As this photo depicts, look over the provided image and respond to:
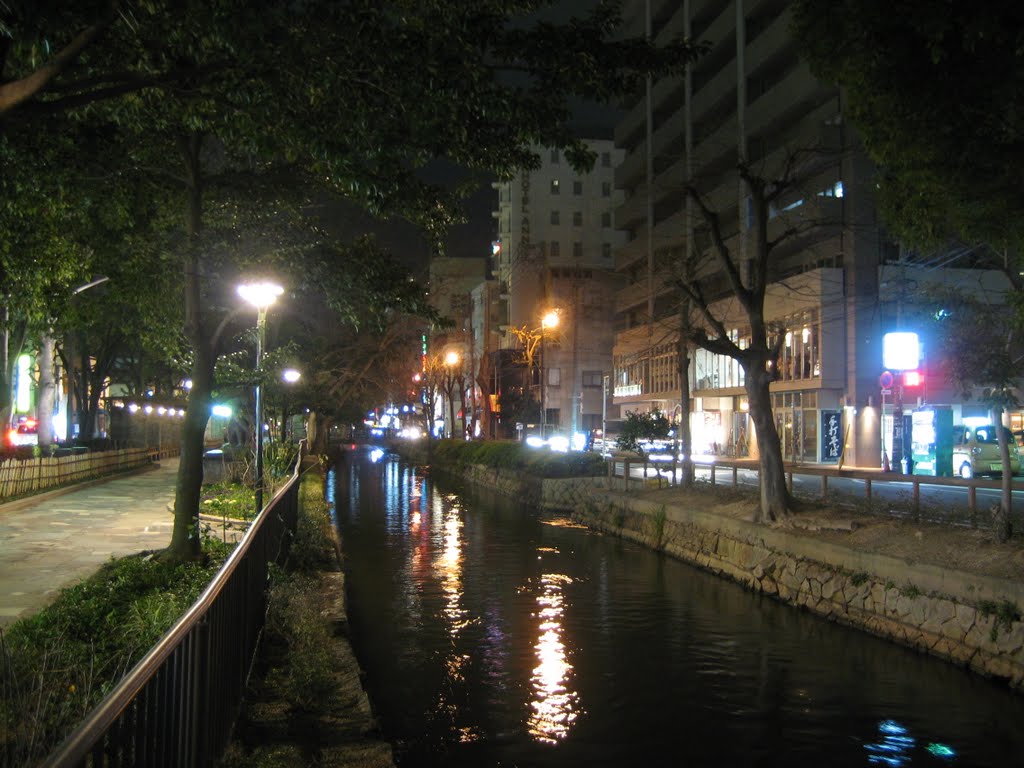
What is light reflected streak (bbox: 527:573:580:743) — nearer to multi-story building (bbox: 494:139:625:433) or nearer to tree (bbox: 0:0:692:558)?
tree (bbox: 0:0:692:558)

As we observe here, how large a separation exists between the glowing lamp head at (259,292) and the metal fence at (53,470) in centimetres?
1200

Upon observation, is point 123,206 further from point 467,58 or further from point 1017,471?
point 1017,471

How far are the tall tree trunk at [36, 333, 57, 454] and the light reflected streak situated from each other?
88.4 feet

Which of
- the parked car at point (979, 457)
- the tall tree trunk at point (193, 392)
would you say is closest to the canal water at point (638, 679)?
the tall tree trunk at point (193, 392)

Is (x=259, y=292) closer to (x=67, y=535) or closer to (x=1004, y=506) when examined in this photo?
(x=67, y=535)

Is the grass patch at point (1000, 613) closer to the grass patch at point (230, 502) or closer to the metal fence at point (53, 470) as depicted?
the grass patch at point (230, 502)

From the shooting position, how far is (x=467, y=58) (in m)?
7.95

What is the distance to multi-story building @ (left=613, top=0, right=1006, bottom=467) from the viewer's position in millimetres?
38281

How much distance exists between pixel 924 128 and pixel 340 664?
377 inches

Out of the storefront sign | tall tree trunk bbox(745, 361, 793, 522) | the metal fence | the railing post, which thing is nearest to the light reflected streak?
the railing post

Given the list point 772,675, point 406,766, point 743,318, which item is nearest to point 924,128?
point 772,675

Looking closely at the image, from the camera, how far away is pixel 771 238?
4309cm

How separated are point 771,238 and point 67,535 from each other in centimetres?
3570

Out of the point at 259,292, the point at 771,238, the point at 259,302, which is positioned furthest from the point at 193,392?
the point at 771,238
